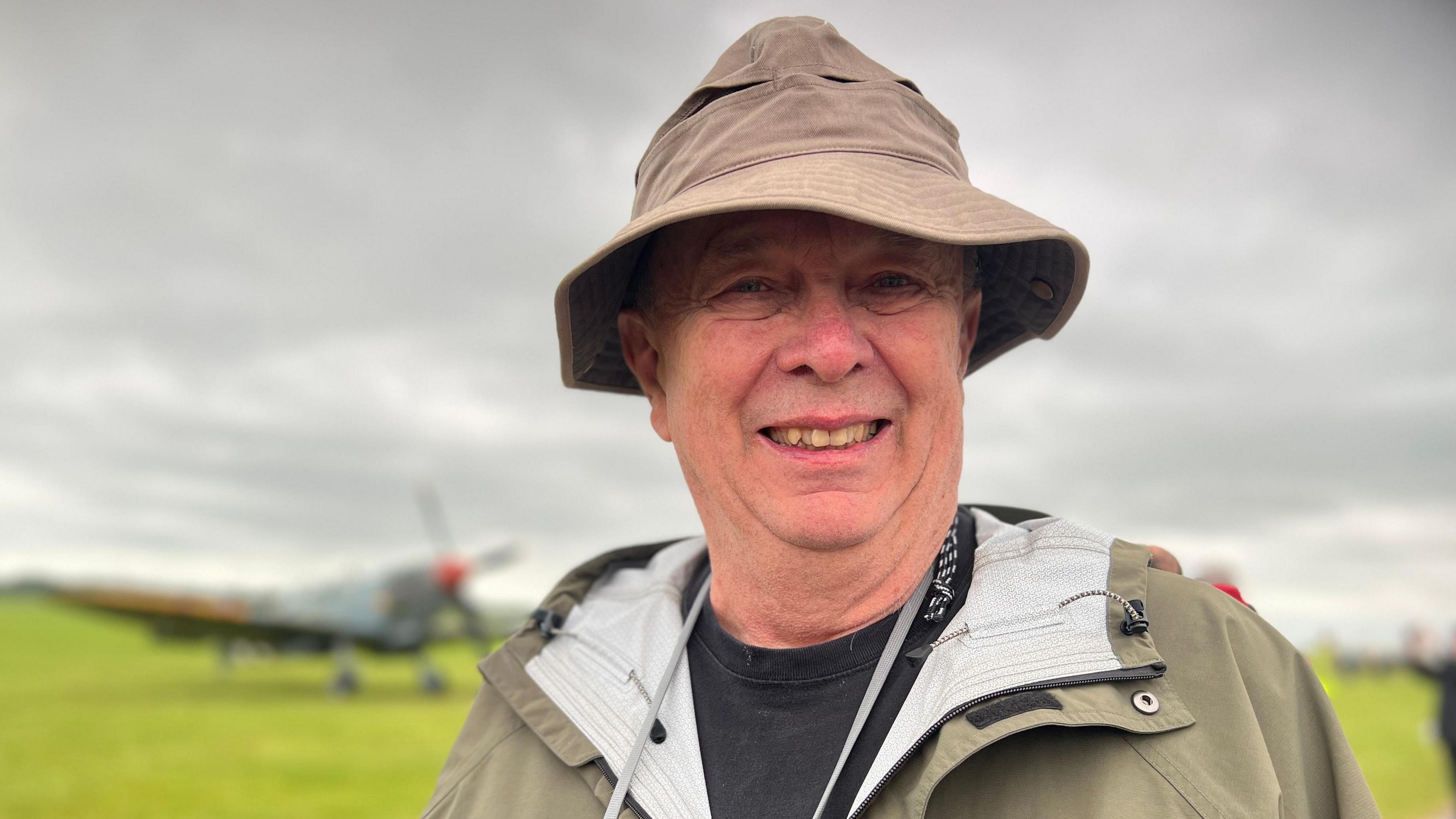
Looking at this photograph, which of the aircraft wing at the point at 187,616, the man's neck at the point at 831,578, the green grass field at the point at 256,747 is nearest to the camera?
the man's neck at the point at 831,578

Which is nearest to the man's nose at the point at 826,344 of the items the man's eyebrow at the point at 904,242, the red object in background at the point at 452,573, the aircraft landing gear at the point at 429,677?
the man's eyebrow at the point at 904,242

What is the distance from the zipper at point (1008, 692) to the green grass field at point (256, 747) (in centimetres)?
1014

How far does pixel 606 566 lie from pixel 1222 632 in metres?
1.44

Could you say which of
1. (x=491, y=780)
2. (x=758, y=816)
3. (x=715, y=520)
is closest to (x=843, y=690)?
(x=758, y=816)

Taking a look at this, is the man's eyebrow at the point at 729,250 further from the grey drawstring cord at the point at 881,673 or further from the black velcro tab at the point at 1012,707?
the black velcro tab at the point at 1012,707

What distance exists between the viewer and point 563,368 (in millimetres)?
2119

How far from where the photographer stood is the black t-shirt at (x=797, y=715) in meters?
1.54

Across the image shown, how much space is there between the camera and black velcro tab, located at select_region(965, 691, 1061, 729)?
1310 millimetres

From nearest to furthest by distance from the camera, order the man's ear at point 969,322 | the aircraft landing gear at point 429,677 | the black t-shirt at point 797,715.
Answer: the black t-shirt at point 797,715 < the man's ear at point 969,322 < the aircraft landing gear at point 429,677

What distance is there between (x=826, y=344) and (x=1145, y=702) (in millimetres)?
726

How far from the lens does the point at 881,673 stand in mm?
1569

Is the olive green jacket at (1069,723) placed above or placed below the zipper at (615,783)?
above

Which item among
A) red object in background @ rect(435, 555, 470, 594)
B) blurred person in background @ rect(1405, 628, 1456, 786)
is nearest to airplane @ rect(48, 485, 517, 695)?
red object in background @ rect(435, 555, 470, 594)

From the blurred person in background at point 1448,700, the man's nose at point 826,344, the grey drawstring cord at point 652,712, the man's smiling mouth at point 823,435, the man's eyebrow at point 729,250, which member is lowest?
the blurred person in background at point 1448,700
